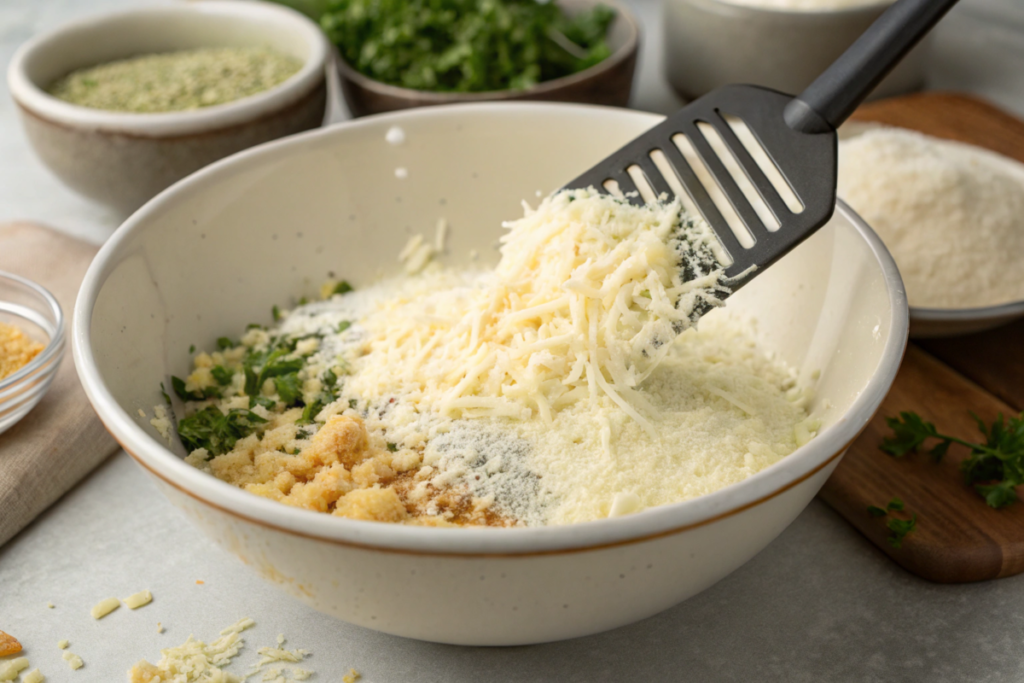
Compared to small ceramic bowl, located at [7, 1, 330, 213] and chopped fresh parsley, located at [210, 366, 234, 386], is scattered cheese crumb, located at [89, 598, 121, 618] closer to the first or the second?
chopped fresh parsley, located at [210, 366, 234, 386]

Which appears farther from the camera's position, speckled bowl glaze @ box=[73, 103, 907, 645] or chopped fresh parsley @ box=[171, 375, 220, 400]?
chopped fresh parsley @ box=[171, 375, 220, 400]

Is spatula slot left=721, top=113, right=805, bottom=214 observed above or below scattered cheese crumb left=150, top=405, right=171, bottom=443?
above

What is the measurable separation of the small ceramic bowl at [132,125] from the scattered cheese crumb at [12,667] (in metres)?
1.01

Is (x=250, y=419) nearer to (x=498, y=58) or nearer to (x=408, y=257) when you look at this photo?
(x=408, y=257)

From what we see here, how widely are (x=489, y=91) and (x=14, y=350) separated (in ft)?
3.73

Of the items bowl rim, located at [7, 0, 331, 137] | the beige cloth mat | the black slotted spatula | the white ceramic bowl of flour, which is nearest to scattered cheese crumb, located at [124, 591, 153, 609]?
the beige cloth mat

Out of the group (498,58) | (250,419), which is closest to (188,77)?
(498,58)

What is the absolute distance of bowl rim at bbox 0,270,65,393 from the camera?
1284 mm

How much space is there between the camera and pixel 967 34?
2812mm

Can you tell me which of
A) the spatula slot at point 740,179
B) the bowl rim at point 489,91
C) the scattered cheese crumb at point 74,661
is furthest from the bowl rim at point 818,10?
the scattered cheese crumb at point 74,661

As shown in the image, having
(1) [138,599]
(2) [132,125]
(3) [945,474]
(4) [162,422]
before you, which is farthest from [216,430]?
(3) [945,474]

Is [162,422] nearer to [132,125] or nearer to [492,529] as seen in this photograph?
[492,529]

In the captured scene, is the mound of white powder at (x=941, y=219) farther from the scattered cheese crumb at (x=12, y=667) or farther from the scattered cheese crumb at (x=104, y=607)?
the scattered cheese crumb at (x=12, y=667)

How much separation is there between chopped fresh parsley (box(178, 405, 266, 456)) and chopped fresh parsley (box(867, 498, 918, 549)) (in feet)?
2.85
